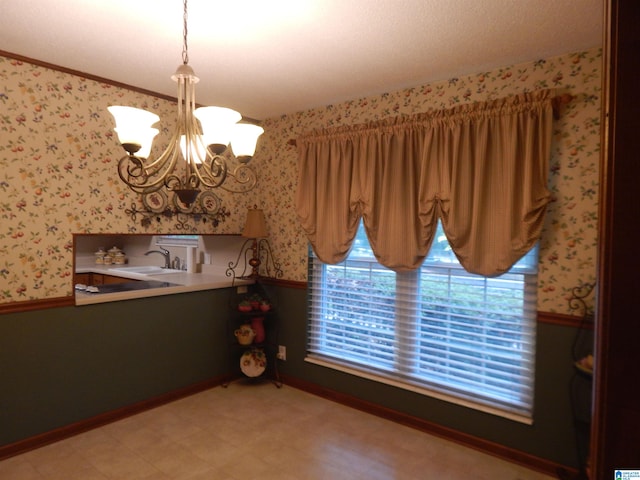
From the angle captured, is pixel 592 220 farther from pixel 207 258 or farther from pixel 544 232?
pixel 207 258

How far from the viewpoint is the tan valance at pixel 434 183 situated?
2414 millimetres

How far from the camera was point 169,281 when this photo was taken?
378cm

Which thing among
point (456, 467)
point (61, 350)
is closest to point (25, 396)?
point (61, 350)

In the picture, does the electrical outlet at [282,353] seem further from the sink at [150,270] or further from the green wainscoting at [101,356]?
the sink at [150,270]

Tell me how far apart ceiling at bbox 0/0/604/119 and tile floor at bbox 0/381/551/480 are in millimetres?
2519

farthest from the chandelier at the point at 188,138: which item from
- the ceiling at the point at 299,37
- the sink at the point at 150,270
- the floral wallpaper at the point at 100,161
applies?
the sink at the point at 150,270

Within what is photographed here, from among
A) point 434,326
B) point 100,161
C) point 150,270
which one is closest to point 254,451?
point 434,326

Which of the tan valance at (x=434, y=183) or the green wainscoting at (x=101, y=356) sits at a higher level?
the tan valance at (x=434, y=183)

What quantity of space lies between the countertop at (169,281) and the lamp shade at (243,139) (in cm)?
194

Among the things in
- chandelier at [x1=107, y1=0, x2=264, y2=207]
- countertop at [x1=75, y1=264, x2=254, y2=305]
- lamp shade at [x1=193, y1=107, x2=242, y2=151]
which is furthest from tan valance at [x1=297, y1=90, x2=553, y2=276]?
lamp shade at [x1=193, y1=107, x2=242, y2=151]

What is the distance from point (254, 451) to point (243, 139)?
2.07 metres

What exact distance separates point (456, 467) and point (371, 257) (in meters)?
1.55

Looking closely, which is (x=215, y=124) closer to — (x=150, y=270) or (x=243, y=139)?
(x=243, y=139)

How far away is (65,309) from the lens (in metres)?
2.74
